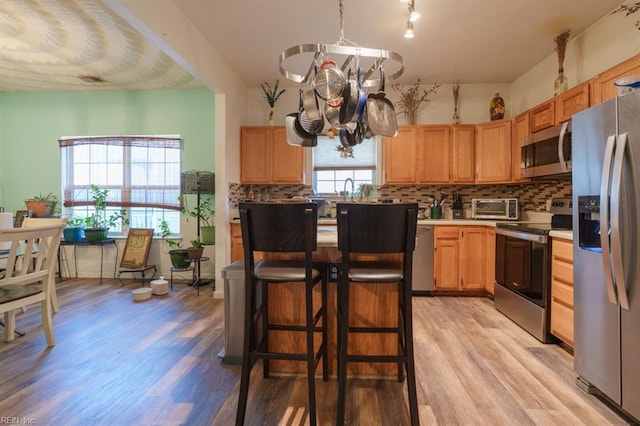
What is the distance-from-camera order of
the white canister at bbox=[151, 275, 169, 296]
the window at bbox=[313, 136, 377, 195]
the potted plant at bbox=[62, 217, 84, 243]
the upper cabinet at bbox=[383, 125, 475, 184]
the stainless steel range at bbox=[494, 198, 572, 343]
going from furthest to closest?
the window at bbox=[313, 136, 377, 195]
the potted plant at bbox=[62, 217, 84, 243]
the upper cabinet at bbox=[383, 125, 475, 184]
the white canister at bbox=[151, 275, 169, 296]
the stainless steel range at bbox=[494, 198, 572, 343]

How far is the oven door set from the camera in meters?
2.65

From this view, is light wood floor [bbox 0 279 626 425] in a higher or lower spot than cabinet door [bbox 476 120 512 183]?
lower

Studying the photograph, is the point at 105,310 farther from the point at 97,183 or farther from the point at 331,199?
the point at 331,199

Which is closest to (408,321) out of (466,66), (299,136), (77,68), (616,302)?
(616,302)

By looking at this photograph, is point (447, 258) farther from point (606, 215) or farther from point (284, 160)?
point (284, 160)

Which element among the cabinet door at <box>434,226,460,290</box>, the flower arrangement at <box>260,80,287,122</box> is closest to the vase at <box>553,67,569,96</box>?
the cabinet door at <box>434,226,460,290</box>

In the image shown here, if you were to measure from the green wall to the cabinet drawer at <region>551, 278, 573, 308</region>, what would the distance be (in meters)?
4.31

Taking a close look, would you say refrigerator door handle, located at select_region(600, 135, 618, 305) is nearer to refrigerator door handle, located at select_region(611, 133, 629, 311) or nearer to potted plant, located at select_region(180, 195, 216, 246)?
refrigerator door handle, located at select_region(611, 133, 629, 311)

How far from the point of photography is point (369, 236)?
5.01ft

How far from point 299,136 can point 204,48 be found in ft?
6.03

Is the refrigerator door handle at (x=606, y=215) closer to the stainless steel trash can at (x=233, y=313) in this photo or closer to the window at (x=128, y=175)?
the stainless steel trash can at (x=233, y=313)

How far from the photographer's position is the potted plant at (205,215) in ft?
13.8

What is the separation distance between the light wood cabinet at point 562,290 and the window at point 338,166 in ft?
8.29

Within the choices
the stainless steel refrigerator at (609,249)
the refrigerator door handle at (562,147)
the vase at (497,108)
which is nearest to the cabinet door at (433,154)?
the vase at (497,108)
